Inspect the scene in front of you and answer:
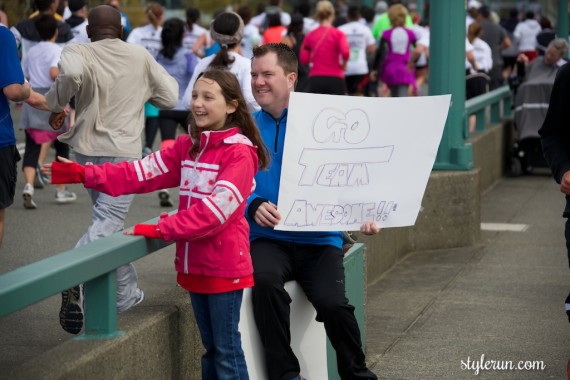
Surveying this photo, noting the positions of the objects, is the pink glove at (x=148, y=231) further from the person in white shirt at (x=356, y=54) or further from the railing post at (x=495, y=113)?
the person in white shirt at (x=356, y=54)

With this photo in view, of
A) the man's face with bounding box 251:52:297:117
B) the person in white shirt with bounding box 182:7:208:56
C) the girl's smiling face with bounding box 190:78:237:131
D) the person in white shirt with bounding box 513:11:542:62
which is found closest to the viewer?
the girl's smiling face with bounding box 190:78:237:131

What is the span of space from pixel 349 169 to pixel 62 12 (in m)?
11.9

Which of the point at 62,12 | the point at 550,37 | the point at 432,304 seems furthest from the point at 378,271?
the point at 550,37

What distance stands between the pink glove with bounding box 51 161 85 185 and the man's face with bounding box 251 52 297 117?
1.08 meters

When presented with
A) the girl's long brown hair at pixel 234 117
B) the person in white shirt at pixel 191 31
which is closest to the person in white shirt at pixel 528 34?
the person in white shirt at pixel 191 31

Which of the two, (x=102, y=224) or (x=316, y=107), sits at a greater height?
(x=316, y=107)

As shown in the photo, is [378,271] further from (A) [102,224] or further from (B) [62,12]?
(B) [62,12]

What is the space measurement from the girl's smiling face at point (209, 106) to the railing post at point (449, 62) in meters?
5.21

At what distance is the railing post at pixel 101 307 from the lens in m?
4.02

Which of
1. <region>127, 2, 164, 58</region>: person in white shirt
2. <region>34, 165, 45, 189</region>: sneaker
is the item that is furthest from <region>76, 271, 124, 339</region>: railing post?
<region>127, 2, 164, 58</region>: person in white shirt

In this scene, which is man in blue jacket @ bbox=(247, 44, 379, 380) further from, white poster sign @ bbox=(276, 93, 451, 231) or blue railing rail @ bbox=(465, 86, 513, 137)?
blue railing rail @ bbox=(465, 86, 513, 137)

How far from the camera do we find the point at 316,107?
4996mm

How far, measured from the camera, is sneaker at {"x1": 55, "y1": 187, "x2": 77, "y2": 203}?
438 inches

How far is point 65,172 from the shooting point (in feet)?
14.3
